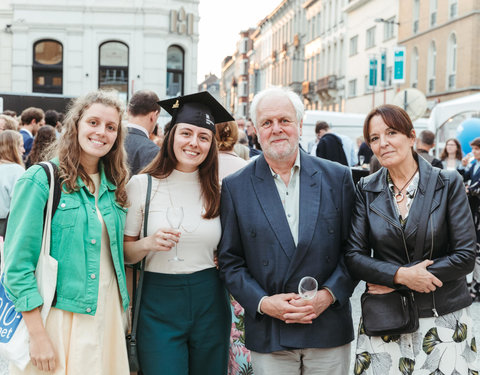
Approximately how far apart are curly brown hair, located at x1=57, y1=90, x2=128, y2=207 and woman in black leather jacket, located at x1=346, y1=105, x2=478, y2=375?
128 centimetres

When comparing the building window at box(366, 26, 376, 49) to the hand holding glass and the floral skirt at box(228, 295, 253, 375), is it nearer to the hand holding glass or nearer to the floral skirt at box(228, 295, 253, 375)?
the floral skirt at box(228, 295, 253, 375)

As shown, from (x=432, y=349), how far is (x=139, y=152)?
2823 mm

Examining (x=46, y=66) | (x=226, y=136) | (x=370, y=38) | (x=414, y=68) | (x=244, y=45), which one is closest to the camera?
(x=226, y=136)

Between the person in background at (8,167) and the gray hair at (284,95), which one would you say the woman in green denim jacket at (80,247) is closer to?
the gray hair at (284,95)

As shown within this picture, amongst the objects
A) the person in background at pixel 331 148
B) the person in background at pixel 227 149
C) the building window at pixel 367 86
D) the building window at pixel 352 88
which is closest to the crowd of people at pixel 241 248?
the person in background at pixel 227 149

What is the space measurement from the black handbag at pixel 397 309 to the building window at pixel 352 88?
3937cm

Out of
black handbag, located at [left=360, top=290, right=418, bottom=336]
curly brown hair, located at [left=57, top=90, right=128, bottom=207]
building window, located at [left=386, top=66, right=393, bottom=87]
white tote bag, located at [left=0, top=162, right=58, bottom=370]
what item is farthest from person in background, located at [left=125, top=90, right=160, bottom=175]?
building window, located at [left=386, top=66, right=393, bottom=87]

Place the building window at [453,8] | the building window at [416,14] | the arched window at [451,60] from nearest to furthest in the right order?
1. the building window at [453,8]
2. the arched window at [451,60]
3. the building window at [416,14]

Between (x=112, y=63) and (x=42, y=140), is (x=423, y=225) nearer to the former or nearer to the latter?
(x=42, y=140)

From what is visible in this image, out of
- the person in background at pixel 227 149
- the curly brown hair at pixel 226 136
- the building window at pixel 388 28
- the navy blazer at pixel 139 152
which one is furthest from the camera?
the building window at pixel 388 28

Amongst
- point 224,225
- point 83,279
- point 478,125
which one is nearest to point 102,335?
point 83,279

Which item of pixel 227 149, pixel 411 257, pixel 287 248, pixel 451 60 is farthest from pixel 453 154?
pixel 451 60

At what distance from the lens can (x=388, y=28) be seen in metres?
36.5

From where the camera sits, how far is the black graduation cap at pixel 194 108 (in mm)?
3518
